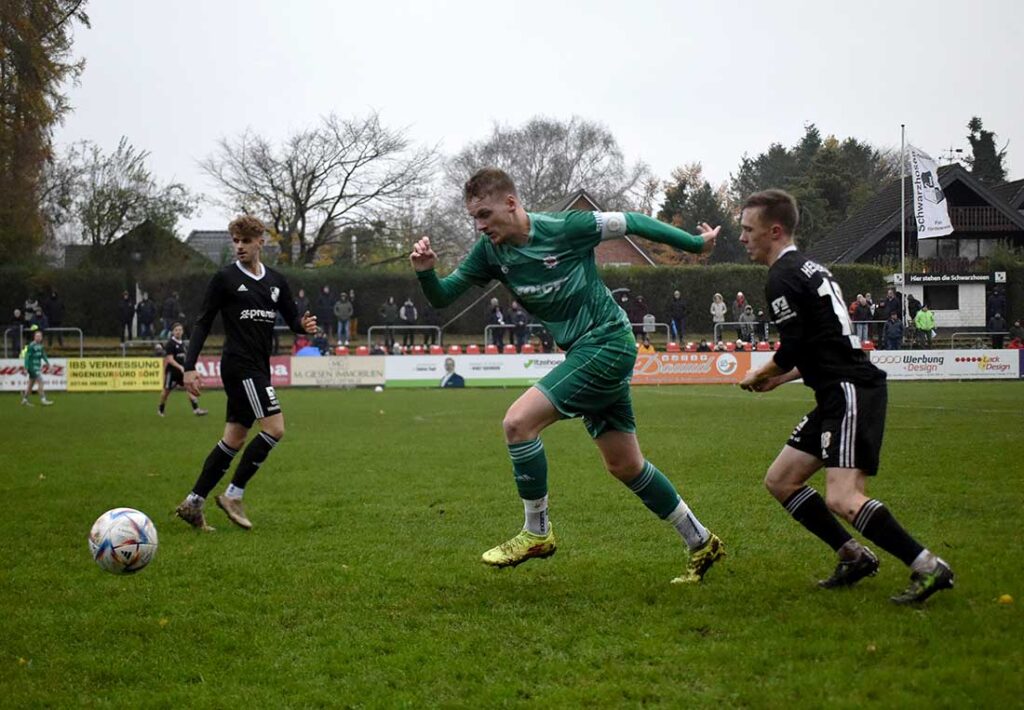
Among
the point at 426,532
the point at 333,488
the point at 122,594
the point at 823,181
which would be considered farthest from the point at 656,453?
the point at 823,181

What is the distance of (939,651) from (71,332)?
37638 mm

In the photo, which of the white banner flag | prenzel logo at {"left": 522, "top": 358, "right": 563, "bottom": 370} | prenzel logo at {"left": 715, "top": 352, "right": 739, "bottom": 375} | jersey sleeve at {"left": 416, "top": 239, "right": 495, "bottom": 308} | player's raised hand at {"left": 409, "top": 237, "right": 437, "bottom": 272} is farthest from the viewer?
the white banner flag

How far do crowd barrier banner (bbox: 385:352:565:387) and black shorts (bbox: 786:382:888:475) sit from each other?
2449cm

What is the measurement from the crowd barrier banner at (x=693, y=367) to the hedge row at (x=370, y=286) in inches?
456

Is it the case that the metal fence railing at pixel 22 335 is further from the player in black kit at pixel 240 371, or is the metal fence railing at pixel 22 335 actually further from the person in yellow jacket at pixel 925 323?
the player in black kit at pixel 240 371

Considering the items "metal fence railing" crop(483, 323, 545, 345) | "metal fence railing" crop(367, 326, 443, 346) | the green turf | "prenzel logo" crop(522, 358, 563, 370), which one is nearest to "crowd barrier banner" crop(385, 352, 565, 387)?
"prenzel logo" crop(522, 358, 563, 370)

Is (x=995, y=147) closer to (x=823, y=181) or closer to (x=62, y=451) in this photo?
(x=823, y=181)

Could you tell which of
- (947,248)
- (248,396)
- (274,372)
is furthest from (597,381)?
(947,248)

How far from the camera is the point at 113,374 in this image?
30953 millimetres

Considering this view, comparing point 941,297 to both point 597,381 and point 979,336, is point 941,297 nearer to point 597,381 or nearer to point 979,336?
point 979,336

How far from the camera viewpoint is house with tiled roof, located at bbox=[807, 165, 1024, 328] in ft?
153

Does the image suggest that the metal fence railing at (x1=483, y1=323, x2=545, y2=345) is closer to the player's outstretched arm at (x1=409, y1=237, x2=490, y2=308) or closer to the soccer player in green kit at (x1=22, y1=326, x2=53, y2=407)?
the soccer player in green kit at (x1=22, y1=326, x2=53, y2=407)

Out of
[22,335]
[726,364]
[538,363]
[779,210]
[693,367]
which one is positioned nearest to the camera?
[779,210]

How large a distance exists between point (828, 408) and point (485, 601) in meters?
2.02
